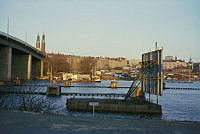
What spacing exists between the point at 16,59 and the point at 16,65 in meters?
2.41

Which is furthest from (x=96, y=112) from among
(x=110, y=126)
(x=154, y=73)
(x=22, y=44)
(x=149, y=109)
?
(x=22, y=44)

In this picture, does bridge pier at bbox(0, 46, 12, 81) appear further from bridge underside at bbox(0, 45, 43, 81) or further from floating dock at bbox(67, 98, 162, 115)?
floating dock at bbox(67, 98, 162, 115)

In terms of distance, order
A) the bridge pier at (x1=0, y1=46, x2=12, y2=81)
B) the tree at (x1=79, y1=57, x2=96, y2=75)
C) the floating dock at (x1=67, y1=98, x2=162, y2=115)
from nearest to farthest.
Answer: the floating dock at (x1=67, y1=98, x2=162, y2=115)
the bridge pier at (x1=0, y1=46, x2=12, y2=81)
the tree at (x1=79, y1=57, x2=96, y2=75)

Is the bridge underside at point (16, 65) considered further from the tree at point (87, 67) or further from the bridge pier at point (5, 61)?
the tree at point (87, 67)

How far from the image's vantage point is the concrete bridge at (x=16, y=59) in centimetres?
6825

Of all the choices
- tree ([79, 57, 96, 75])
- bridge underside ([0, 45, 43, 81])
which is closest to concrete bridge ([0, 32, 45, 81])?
bridge underside ([0, 45, 43, 81])

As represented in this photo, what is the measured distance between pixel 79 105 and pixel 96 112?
285 cm

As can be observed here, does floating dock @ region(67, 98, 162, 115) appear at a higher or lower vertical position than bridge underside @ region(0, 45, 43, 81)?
lower

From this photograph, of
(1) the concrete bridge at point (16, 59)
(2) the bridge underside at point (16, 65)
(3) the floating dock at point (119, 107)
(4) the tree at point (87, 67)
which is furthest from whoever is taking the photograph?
(4) the tree at point (87, 67)

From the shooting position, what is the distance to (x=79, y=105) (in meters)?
34.8

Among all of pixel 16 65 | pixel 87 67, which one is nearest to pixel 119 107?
pixel 16 65

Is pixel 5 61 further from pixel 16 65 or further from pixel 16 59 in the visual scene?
pixel 16 65

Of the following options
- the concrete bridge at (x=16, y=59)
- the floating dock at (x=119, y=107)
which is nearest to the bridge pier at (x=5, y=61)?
the concrete bridge at (x=16, y=59)

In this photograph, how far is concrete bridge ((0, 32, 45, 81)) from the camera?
68250mm
